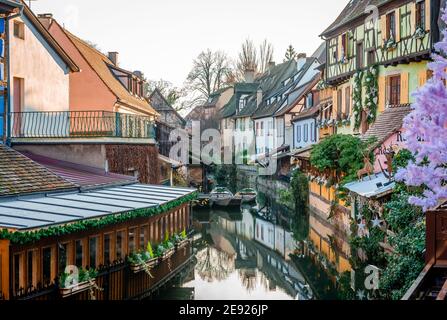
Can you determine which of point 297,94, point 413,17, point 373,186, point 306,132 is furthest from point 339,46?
point 297,94

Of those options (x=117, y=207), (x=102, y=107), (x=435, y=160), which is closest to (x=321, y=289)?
(x=117, y=207)

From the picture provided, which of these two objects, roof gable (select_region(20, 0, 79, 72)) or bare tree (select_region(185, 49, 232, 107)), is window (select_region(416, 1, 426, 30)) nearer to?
roof gable (select_region(20, 0, 79, 72))

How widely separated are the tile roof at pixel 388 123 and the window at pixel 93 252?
1252 centimetres

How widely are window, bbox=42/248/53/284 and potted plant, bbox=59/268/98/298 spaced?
0.25 m

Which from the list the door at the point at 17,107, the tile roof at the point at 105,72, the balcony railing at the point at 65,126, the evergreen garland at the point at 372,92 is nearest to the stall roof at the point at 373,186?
the evergreen garland at the point at 372,92

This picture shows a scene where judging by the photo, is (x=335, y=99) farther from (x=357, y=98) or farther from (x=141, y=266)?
(x=141, y=266)

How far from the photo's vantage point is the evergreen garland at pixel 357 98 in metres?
27.5

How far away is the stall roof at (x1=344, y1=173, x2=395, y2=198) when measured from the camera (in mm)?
17844

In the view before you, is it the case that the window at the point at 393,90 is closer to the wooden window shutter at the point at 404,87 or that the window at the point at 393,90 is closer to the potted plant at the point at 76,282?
the wooden window shutter at the point at 404,87

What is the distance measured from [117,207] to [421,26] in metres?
13.1

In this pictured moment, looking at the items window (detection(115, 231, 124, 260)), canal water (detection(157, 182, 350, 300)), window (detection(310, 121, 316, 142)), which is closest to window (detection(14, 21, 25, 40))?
window (detection(115, 231, 124, 260))

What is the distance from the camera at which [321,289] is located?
17.5 metres
